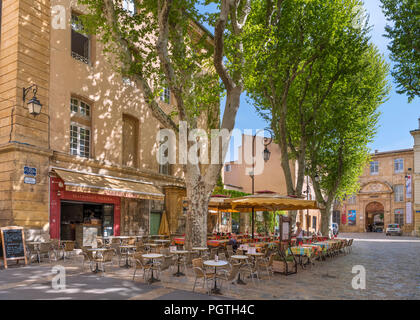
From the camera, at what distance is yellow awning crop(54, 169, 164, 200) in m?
13.3

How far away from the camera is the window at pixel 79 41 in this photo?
1546 cm

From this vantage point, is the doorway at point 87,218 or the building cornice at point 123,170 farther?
the doorway at point 87,218

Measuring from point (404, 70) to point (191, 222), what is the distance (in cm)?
942

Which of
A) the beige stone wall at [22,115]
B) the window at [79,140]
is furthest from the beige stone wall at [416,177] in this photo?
the beige stone wall at [22,115]

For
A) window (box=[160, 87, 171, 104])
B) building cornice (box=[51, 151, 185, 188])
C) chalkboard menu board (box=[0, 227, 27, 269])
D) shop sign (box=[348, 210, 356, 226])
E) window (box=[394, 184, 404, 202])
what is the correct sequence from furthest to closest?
shop sign (box=[348, 210, 356, 226]) → window (box=[394, 184, 404, 202]) → window (box=[160, 87, 171, 104]) → building cornice (box=[51, 151, 185, 188]) → chalkboard menu board (box=[0, 227, 27, 269])

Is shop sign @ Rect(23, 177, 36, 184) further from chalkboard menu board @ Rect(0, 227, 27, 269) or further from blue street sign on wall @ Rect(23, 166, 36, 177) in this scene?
chalkboard menu board @ Rect(0, 227, 27, 269)

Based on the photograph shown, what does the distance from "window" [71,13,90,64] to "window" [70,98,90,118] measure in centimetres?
206

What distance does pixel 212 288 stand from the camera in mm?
8188

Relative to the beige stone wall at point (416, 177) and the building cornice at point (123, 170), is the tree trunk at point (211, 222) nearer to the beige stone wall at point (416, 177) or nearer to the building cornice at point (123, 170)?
the building cornice at point (123, 170)

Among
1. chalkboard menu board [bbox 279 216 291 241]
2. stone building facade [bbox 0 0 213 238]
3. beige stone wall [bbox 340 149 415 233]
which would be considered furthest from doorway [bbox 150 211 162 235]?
beige stone wall [bbox 340 149 415 233]

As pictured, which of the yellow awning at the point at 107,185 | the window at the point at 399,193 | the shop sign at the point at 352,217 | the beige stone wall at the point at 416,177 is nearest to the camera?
the yellow awning at the point at 107,185

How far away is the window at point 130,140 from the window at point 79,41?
12.1ft

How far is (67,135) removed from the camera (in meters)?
14.5

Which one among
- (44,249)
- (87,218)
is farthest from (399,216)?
(44,249)
